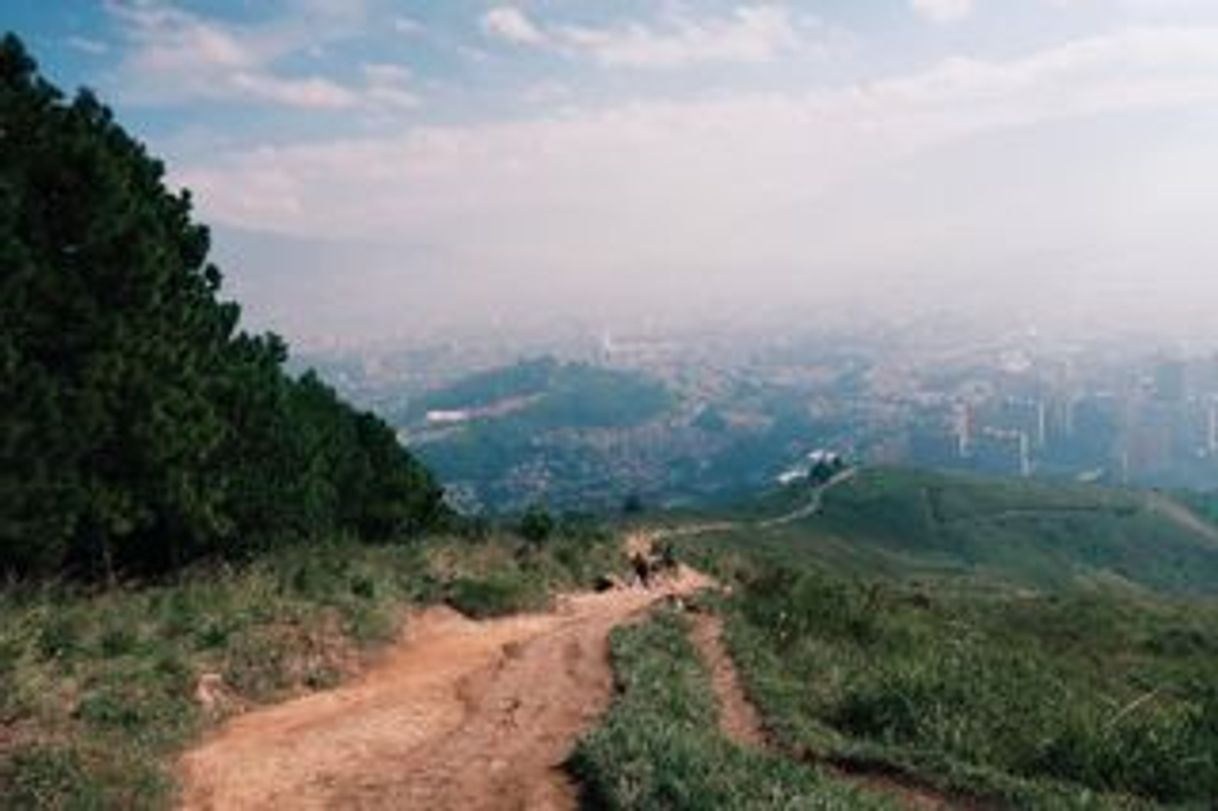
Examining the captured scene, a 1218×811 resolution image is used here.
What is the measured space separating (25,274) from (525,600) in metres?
12.5

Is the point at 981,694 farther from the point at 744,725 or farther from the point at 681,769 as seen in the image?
the point at 681,769

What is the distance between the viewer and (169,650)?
21.5 meters

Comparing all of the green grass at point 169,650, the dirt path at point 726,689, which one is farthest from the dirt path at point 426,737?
the dirt path at point 726,689

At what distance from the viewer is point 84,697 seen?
18219 mm

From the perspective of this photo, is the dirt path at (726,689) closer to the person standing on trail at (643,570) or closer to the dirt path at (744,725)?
the dirt path at (744,725)

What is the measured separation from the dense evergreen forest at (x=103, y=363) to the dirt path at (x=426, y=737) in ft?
37.1

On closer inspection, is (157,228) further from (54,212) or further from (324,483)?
(324,483)

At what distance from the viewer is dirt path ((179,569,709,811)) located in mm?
15078

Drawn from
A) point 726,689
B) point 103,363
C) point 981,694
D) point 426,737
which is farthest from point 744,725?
point 103,363

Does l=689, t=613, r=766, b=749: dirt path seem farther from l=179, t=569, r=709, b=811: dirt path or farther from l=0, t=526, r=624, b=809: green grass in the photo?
l=0, t=526, r=624, b=809: green grass

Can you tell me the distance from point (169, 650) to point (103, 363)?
50.3ft

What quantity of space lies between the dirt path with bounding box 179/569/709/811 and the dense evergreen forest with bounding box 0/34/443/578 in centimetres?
1132

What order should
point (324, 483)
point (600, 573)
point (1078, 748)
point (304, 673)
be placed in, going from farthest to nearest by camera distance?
point (324, 483) < point (600, 573) < point (304, 673) < point (1078, 748)

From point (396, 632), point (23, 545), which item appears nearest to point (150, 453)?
point (23, 545)
